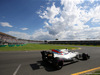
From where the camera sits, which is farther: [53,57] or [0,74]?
[53,57]

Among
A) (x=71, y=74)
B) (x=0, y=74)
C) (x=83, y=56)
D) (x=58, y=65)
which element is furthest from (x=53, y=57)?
(x=83, y=56)

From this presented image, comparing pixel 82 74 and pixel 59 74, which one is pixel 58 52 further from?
pixel 82 74

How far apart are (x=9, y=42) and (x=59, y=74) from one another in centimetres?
4060

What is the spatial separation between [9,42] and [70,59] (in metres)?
40.2

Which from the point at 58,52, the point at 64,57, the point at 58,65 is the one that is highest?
the point at 58,52

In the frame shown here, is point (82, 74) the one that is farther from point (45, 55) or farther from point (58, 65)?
point (45, 55)

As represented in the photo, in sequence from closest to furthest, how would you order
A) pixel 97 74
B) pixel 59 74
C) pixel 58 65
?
pixel 97 74, pixel 59 74, pixel 58 65

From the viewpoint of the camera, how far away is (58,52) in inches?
180

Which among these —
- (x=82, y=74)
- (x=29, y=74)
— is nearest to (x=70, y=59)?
(x=82, y=74)

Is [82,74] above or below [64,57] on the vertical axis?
below

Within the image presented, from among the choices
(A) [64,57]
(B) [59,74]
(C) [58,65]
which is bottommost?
(B) [59,74]

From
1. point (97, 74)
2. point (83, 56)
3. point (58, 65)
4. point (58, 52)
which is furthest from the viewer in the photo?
point (83, 56)

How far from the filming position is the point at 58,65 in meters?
3.76

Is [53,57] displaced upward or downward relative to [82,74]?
upward
